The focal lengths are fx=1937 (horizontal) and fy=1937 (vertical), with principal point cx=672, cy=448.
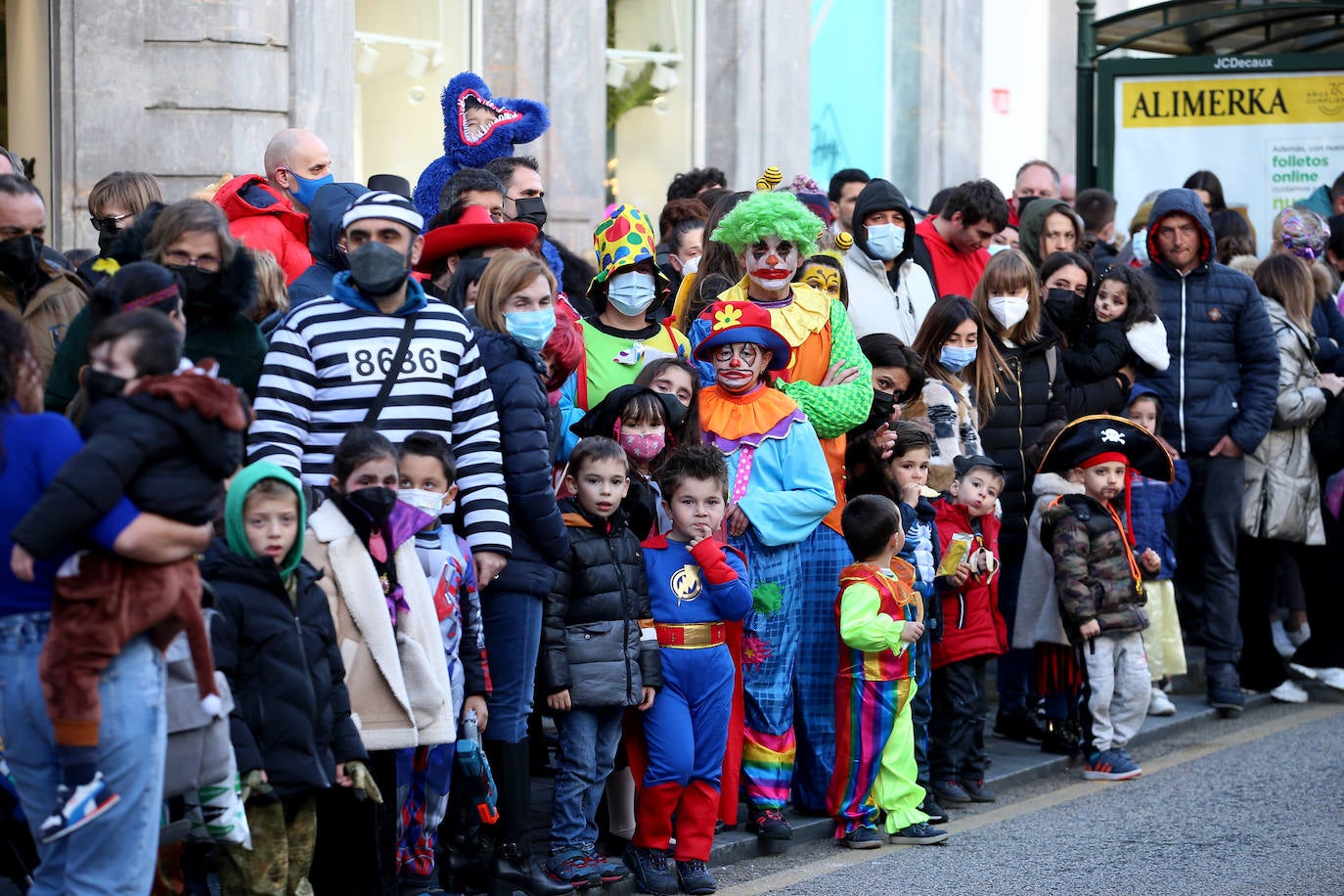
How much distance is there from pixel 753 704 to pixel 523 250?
1879 millimetres

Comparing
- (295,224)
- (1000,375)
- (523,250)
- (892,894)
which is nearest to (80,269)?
(295,224)

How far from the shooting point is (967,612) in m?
7.88

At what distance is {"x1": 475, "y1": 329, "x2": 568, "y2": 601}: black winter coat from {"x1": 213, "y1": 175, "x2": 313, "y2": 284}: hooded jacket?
139 cm

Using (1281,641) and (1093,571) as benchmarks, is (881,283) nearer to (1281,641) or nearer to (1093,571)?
(1093,571)

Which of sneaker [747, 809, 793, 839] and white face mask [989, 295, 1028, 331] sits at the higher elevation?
white face mask [989, 295, 1028, 331]

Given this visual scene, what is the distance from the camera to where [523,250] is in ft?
22.0

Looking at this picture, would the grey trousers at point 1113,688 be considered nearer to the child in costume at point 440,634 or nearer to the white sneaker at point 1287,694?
the white sneaker at point 1287,694

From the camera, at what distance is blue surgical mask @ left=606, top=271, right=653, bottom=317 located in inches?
285

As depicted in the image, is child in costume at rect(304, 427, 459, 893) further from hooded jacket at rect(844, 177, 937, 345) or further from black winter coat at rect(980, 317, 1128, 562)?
black winter coat at rect(980, 317, 1128, 562)

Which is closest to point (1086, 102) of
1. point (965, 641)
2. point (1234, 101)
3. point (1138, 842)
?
point (1234, 101)

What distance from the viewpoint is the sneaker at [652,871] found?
21.2 ft

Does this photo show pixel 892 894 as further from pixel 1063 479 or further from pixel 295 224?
pixel 295 224

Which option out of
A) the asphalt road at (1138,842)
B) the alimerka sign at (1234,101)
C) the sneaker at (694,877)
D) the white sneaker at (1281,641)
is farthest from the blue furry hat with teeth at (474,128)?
the alimerka sign at (1234,101)

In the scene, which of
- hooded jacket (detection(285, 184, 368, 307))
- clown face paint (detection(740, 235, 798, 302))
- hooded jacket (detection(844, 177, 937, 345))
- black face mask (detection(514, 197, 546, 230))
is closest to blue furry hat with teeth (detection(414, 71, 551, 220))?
black face mask (detection(514, 197, 546, 230))
